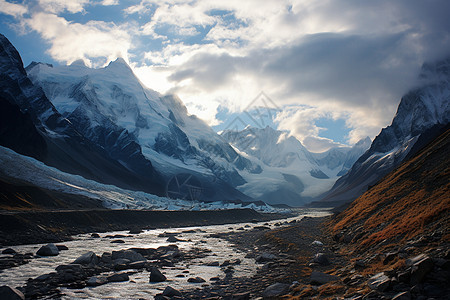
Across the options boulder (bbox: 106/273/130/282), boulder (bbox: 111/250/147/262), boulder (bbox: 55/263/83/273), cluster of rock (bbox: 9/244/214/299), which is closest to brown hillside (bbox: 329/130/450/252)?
cluster of rock (bbox: 9/244/214/299)

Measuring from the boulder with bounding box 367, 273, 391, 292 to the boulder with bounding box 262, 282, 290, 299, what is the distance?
562 centimetres

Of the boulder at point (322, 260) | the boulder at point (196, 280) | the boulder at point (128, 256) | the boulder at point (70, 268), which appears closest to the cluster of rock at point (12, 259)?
the boulder at point (70, 268)

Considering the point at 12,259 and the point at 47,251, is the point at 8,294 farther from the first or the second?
the point at 47,251

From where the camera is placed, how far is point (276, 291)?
63.4ft

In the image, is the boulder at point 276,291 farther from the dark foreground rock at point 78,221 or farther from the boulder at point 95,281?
the dark foreground rock at point 78,221

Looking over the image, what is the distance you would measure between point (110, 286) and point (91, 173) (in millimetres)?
183618

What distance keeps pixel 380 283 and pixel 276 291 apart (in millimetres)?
6881

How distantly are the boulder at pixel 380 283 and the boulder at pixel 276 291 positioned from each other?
5.62 m

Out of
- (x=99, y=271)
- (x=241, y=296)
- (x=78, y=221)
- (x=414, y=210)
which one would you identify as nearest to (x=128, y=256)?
(x=99, y=271)

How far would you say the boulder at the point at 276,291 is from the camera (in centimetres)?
1878

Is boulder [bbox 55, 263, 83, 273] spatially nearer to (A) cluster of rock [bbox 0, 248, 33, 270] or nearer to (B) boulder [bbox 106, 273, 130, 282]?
(B) boulder [bbox 106, 273, 130, 282]

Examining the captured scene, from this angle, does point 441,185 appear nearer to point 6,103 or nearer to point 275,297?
point 275,297

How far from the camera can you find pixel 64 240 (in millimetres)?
48312

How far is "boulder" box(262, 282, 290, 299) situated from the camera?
1878cm
